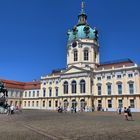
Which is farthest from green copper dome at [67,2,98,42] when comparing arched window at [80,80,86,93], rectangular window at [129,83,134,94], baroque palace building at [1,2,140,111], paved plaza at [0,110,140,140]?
paved plaza at [0,110,140,140]

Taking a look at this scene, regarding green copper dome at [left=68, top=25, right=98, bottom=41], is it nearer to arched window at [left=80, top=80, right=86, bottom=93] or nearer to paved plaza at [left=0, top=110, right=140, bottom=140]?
arched window at [left=80, top=80, right=86, bottom=93]

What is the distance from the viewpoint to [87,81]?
66.7m

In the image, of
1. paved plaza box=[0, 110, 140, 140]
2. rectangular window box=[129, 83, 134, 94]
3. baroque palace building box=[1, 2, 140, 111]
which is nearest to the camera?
paved plaza box=[0, 110, 140, 140]

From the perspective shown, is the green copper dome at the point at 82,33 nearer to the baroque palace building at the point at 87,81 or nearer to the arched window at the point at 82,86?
the baroque palace building at the point at 87,81

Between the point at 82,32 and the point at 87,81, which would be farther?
the point at 82,32

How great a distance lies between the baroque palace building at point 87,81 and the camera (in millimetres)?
61594

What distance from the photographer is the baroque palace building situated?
2425 inches

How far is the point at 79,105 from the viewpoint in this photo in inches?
2648

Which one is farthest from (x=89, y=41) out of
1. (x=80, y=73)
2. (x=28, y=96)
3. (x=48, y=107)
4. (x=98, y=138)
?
(x=98, y=138)

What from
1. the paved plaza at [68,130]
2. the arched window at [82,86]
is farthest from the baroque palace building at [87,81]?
the paved plaza at [68,130]

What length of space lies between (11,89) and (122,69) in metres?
46.7

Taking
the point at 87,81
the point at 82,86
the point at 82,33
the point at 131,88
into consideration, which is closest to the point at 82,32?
the point at 82,33

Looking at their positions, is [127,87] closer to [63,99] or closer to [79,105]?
[79,105]

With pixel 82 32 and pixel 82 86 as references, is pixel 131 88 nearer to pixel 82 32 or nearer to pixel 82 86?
pixel 82 86
